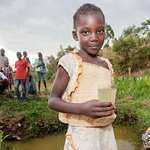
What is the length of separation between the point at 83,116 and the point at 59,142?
276cm

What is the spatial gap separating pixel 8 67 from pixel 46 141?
3.61 metres

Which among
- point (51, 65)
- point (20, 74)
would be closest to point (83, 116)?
point (20, 74)

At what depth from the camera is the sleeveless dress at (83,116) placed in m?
0.85

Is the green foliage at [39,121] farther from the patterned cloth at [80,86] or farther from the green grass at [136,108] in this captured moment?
the patterned cloth at [80,86]

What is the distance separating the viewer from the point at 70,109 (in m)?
0.79

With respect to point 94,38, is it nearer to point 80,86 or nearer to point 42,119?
point 80,86

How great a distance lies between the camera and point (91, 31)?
0.90 metres

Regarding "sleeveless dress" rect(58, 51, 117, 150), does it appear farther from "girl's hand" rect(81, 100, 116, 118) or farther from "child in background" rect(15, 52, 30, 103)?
"child in background" rect(15, 52, 30, 103)

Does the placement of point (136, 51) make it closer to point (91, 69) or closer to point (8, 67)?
point (8, 67)

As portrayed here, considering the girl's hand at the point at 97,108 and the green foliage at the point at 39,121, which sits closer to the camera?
the girl's hand at the point at 97,108

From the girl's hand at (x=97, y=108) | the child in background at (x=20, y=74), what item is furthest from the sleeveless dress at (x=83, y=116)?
the child in background at (x=20, y=74)

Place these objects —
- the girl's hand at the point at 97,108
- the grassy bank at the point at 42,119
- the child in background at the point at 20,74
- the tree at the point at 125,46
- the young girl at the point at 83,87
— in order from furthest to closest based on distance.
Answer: the tree at the point at 125,46 < the child in background at the point at 20,74 < the grassy bank at the point at 42,119 < the young girl at the point at 83,87 < the girl's hand at the point at 97,108

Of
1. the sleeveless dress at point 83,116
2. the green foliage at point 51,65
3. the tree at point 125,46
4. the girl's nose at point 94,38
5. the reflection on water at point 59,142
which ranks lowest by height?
the reflection on water at point 59,142

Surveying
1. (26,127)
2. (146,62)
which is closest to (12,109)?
(26,127)
